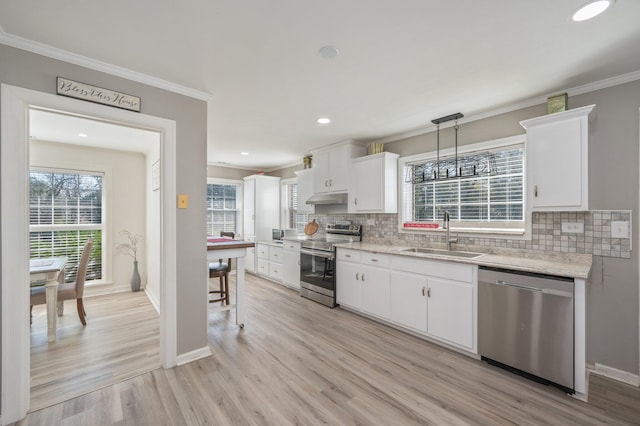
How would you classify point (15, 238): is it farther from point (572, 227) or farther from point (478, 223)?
point (572, 227)

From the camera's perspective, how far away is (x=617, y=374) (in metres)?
2.23

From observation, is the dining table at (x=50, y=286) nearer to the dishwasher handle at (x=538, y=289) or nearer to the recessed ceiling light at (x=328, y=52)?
the recessed ceiling light at (x=328, y=52)

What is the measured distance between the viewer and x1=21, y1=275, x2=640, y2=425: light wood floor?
5.86ft

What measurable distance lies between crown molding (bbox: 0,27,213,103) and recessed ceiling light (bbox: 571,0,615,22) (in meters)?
2.67

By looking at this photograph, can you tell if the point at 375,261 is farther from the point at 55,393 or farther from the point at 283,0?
the point at 55,393

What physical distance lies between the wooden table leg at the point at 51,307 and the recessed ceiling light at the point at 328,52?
11.1 ft

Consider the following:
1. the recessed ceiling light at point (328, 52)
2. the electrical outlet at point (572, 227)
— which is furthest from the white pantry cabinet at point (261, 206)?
the electrical outlet at point (572, 227)

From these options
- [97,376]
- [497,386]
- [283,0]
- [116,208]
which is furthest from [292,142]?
[497,386]

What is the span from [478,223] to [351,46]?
2387 millimetres

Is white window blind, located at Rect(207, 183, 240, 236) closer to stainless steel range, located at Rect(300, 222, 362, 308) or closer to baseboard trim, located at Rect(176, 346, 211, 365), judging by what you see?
stainless steel range, located at Rect(300, 222, 362, 308)

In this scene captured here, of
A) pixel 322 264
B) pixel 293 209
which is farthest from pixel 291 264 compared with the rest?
pixel 293 209

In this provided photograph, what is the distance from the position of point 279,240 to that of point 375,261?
8.98ft

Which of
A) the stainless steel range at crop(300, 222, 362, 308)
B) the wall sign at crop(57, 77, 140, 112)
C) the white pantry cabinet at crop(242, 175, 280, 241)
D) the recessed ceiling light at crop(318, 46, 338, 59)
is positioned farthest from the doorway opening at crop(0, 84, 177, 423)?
the white pantry cabinet at crop(242, 175, 280, 241)

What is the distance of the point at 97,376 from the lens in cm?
224
